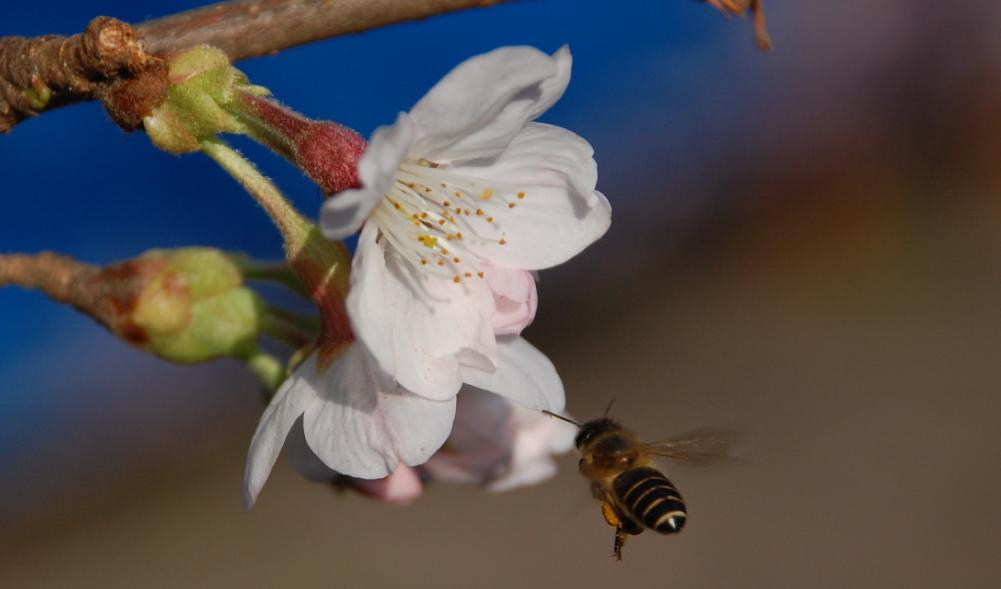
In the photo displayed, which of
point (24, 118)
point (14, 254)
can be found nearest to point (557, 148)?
point (24, 118)

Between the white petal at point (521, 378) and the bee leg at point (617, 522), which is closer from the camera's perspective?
the white petal at point (521, 378)

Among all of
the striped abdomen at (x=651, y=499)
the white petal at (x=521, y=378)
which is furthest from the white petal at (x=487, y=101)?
the striped abdomen at (x=651, y=499)

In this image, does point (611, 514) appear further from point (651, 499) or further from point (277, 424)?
point (277, 424)

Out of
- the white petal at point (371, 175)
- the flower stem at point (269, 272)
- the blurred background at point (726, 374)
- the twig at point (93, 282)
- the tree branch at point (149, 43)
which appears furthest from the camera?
the blurred background at point (726, 374)

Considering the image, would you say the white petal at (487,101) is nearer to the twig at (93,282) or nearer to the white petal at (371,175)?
the white petal at (371,175)

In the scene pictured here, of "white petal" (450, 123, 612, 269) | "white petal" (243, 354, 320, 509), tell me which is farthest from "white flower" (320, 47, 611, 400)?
"white petal" (243, 354, 320, 509)

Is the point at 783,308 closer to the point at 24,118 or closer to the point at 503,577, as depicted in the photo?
the point at 503,577

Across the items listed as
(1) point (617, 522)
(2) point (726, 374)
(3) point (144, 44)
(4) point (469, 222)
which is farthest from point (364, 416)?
(2) point (726, 374)
